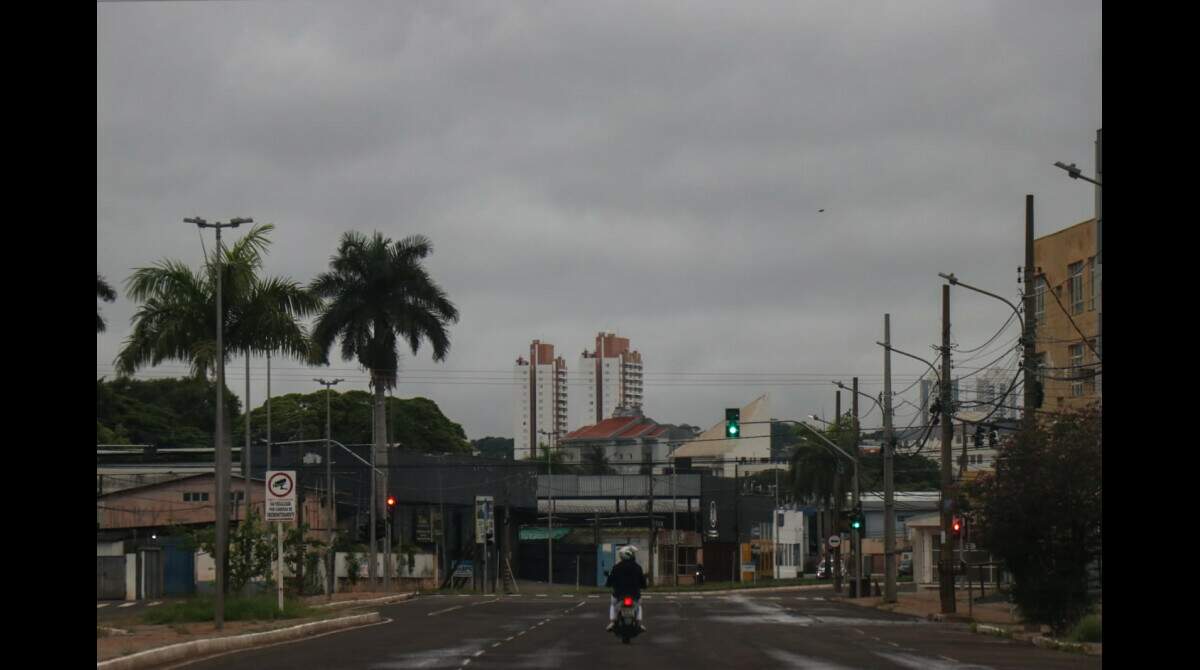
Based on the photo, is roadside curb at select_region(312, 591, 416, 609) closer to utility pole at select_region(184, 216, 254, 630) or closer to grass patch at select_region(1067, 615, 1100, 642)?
utility pole at select_region(184, 216, 254, 630)

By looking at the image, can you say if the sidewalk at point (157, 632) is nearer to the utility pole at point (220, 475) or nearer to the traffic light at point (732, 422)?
the utility pole at point (220, 475)

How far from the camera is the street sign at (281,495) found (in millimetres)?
34406

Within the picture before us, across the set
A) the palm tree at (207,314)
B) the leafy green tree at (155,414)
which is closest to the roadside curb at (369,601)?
the palm tree at (207,314)

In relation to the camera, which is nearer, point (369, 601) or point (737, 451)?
point (369, 601)

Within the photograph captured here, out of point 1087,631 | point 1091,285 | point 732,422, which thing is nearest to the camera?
point 1087,631

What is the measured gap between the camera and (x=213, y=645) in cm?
2752

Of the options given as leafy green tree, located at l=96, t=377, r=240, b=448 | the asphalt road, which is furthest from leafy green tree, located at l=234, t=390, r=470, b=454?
the asphalt road

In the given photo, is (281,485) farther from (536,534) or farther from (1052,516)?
(536,534)

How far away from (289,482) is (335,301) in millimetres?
31863

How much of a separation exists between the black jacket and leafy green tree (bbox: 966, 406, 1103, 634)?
449 inches

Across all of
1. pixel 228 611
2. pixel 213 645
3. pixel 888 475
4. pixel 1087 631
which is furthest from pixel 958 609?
pixel 213 645

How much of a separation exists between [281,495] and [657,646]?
9.86 m
